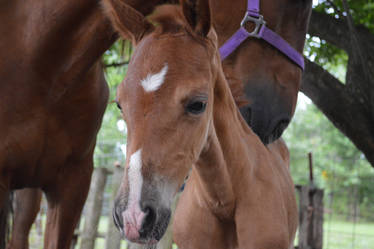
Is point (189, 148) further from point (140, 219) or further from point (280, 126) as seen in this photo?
point (280, 126)

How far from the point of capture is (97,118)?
2.44 meters

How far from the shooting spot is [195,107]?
1.71 m

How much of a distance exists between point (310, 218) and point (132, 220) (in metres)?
5.04

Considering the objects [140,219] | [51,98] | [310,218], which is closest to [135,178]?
[140,219]

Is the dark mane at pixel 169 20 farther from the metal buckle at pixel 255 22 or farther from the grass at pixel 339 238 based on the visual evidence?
the grass at pixel 339 238

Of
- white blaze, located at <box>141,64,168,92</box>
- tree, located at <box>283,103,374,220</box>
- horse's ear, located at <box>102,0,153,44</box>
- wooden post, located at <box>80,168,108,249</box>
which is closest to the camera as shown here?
white blaze, located at <box>141,64,168,92</box>

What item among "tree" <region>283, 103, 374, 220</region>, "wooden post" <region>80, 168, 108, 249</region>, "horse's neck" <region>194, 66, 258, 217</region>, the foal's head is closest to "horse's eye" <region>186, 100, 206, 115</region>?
the foal's head

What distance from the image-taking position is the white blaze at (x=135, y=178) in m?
1.45

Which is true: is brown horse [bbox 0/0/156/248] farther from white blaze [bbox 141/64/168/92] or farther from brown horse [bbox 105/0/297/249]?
white blaze [bbox 141/64/168/92]

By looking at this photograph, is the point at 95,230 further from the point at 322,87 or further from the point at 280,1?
the point at 280,1

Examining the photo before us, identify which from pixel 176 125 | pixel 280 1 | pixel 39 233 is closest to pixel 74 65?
pixel 176 125

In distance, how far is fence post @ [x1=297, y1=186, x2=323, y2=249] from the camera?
5.99 m

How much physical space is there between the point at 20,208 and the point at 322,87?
2.28 meters

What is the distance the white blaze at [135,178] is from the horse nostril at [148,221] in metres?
0.04
